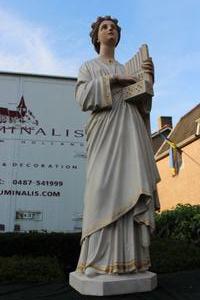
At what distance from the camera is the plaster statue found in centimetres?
489

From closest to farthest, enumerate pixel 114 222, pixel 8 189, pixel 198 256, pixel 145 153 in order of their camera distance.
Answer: pixel 114 222 → pixel 145 153 → pixel 198 256 → pixel 8 189

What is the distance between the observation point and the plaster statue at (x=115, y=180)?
4.89 m

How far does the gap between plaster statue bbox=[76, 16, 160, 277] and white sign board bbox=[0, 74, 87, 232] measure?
3.99 metres

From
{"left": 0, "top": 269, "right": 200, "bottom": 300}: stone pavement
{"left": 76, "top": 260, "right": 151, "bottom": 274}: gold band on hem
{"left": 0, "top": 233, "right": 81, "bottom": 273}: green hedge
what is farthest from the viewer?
{"left": 0, "top": 233, "right": 81, "bottom": 273}: green hedge

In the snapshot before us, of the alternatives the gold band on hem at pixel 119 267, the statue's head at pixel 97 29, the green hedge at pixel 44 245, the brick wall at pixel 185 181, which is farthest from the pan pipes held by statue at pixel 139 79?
the brick wall at pixel 185 181

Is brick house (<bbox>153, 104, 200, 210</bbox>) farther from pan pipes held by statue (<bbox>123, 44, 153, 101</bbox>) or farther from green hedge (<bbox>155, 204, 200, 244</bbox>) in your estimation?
pan pipes held by statue (<bbox>123, 44, 153, 101</bbox>)

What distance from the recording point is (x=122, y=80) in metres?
5.34

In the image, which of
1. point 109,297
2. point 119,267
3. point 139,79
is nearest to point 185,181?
point 139,79

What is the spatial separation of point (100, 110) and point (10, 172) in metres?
4.35

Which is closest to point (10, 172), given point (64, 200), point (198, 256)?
point (64, 200)

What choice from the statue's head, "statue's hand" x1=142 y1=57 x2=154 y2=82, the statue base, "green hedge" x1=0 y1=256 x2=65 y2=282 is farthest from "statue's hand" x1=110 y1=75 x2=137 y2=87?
"green hedge" x1=0 y1=256 x2=65 y2=282

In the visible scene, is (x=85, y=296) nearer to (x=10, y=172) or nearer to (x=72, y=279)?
(x=72, y=279)

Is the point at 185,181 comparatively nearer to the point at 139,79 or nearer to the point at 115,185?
the point at 139,79

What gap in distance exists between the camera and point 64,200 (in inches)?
366
